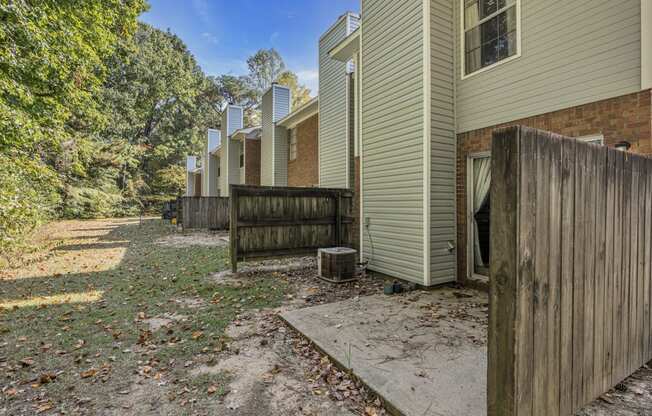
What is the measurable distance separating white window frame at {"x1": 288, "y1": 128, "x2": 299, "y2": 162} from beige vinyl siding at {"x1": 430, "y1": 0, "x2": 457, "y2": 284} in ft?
29.3

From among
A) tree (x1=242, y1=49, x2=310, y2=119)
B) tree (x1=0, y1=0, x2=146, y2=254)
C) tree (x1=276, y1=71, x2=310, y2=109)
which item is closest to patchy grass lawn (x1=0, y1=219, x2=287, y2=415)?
tree (x1=0, y1=0, x2=146, y2=254)

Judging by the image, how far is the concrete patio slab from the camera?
248cm

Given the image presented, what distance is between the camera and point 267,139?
620 inches

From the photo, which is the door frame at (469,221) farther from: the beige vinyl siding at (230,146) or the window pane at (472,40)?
the beige vinyl siding at (230,146)

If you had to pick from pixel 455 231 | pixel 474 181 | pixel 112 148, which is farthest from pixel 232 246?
pixel 112 148

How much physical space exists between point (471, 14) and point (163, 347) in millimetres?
7019

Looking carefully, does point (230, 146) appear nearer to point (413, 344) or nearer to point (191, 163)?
point (191, 163)

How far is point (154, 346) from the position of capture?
3.59m

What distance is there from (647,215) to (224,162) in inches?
838

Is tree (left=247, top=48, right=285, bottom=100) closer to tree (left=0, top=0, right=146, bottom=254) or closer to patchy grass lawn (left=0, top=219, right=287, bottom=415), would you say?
tree (left=0, top=0, right=146, bottom=254)

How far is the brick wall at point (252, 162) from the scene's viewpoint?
18234mm

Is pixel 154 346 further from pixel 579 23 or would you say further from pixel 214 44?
pixel 214 44

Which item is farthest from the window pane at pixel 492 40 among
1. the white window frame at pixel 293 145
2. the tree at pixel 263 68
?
the tree at pixel 263 68

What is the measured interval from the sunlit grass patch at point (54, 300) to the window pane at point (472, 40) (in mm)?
7765
